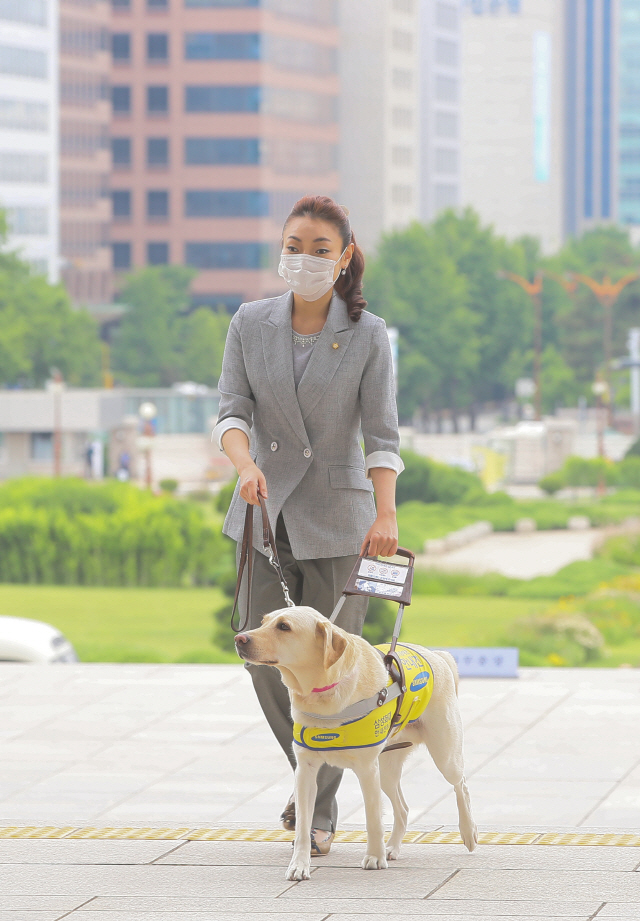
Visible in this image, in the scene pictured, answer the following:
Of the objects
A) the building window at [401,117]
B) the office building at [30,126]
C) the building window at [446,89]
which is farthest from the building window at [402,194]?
the office building at [30,126]

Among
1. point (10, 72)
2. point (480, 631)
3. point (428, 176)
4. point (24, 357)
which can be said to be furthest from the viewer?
point (428, 176)

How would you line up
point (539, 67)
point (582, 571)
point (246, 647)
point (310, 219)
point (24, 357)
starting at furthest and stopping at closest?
point (539, 67)
point (24, 357)
point (582, 571)
point (310, 219)
point (246, 647)

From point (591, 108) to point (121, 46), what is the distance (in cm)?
10408

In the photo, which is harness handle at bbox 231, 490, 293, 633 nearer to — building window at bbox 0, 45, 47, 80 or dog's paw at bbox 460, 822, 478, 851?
dog's paw at bbox 460, 822, 478, 851

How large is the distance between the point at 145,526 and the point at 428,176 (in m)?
112

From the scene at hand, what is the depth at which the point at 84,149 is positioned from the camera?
96.6 meters

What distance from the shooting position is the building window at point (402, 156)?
115m

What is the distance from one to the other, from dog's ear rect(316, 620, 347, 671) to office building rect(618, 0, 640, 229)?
193 m

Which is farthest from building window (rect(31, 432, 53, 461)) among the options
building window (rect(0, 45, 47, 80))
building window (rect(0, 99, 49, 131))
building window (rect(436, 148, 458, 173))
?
building window (rect(436, 148, 458, 173))

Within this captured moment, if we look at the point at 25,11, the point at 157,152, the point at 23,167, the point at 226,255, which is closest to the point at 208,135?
the point at 157,152

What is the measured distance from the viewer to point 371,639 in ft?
40.5

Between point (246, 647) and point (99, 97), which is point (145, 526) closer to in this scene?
point (246, 647)

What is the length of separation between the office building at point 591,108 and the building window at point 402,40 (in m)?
78.0

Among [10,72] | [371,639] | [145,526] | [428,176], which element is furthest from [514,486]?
[428,176]
